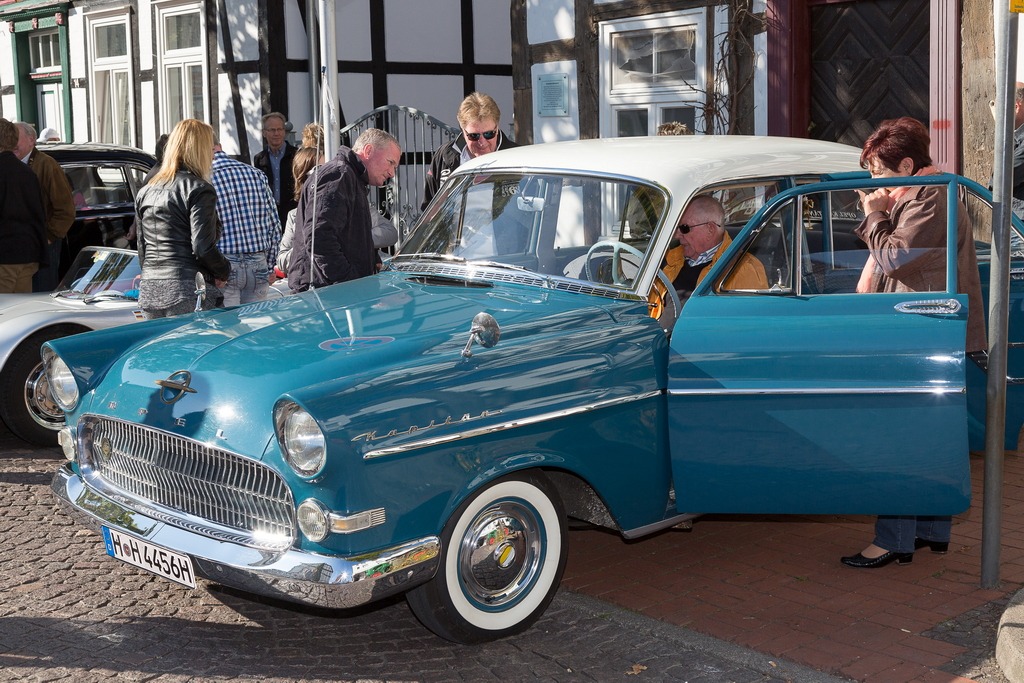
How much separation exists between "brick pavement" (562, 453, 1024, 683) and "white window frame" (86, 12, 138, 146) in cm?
1556

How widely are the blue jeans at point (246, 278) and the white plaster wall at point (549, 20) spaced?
5.43m

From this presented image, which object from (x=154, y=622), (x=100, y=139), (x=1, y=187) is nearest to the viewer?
(x=154, y=622)

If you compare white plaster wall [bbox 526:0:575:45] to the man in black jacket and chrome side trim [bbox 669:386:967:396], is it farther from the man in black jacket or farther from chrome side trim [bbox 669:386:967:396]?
chrome side trim [bbox 669:386:967:396]

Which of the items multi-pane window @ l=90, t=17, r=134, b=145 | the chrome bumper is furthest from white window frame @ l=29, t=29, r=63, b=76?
the chrome bumper

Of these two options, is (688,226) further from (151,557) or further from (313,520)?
(151,557)

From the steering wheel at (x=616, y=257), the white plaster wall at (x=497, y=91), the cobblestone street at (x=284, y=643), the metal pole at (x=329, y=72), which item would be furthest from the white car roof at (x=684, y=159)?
the white plaster wall at (x=497, y=91)

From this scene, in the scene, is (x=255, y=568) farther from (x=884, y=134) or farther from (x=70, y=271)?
(x=70, y=271)

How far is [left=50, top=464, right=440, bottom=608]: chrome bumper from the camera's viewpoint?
3.96 m

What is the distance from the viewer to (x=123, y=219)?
1025 cm

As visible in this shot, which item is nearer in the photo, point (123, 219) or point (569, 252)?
point (569, 252)

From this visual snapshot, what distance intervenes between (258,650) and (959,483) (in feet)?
8.73

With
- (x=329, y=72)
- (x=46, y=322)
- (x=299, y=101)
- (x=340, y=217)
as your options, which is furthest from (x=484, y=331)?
(x=299, y=101)

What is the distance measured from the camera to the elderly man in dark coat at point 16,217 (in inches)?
347

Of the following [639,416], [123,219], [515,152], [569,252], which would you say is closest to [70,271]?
[123,219]
